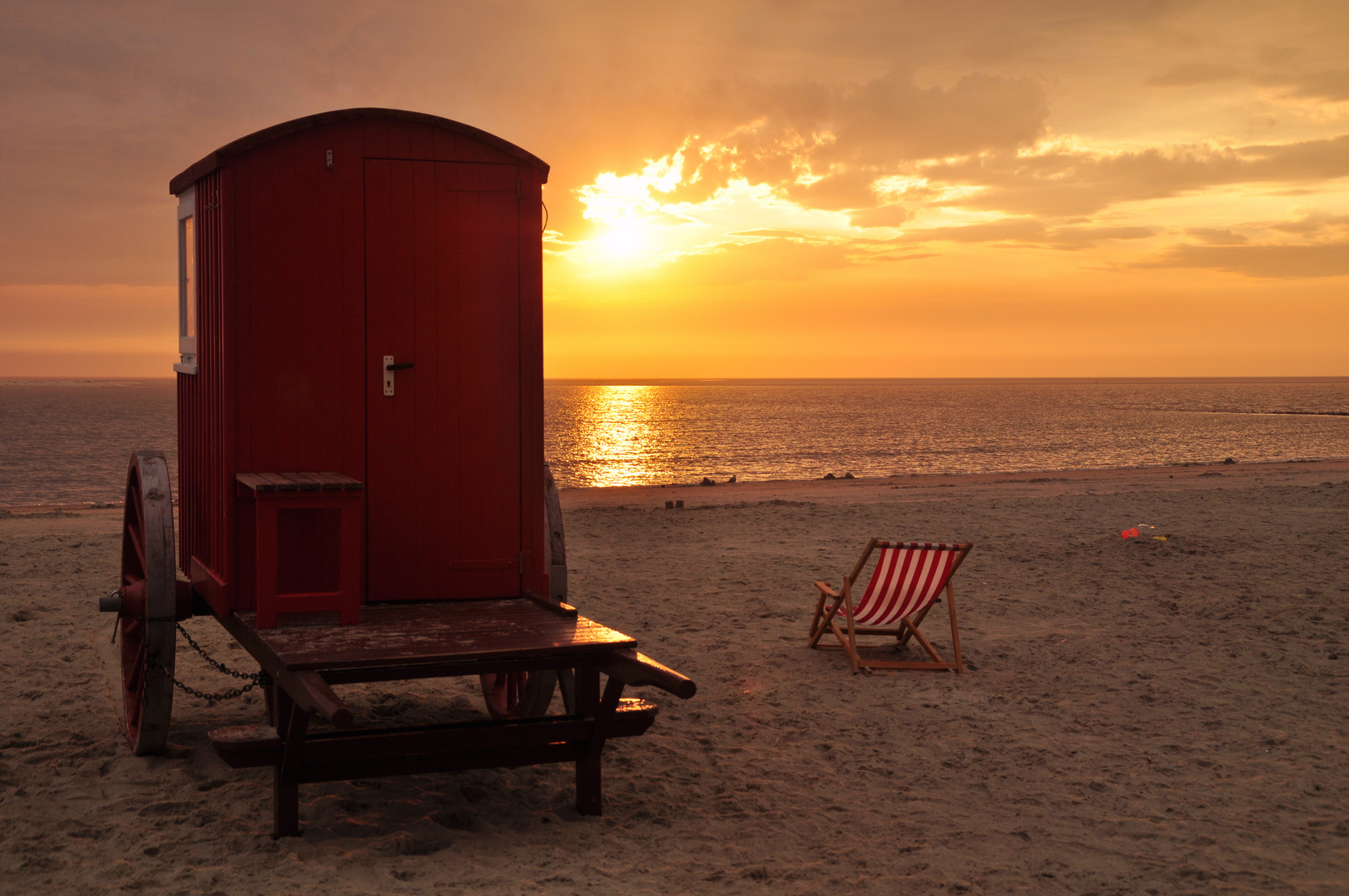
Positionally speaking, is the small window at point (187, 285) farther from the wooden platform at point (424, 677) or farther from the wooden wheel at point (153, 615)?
the wooden platform at point (424, 677)

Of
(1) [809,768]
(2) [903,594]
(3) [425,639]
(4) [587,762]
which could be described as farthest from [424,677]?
(2) [903,594]

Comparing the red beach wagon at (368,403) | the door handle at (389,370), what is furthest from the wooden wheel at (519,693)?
the door handle at (389,370)

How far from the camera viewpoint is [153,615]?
14.6 feet

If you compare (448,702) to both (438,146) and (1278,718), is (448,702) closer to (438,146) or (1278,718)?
(438,146)

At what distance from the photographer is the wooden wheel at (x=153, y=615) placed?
4.46 m

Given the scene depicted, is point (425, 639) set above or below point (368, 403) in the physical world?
below

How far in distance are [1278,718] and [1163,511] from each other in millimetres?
9277

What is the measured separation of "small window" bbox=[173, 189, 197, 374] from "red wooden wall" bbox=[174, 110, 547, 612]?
0.78ft

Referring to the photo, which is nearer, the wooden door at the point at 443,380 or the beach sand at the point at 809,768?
the beach sand at the point at 809,768

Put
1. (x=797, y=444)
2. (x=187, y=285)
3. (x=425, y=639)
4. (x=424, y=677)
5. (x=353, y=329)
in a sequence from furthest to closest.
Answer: (x=797, y=444)
(x=187, y=285)
(x=353, y=329)
(x=425, y=639)
(x=424, y=677)

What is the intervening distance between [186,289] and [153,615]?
189cm

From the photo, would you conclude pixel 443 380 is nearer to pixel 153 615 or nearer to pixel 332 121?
pixel 332 121

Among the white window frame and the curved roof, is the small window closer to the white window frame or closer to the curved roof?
the white window frame

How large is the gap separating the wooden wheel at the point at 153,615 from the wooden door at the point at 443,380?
0.91 metres
